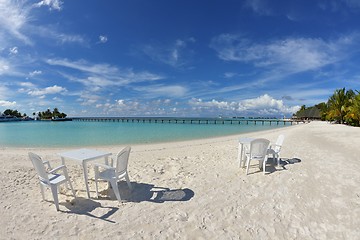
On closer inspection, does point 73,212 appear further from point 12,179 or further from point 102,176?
point 12,179

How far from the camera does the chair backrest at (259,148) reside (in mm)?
5250

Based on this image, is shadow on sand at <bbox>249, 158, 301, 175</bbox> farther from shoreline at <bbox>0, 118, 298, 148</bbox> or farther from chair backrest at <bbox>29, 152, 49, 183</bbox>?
shoreline at <bbox>0, 118, 298, 148</bbox>

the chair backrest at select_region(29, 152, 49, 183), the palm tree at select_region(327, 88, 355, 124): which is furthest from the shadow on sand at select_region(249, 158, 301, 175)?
the palm tree at select_region(327, 88, 355, 124)

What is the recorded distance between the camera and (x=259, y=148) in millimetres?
5340

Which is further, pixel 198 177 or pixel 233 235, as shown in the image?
pixel 198 177

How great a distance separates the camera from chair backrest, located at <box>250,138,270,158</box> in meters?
5.25

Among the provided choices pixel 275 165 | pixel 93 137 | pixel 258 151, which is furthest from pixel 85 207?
pixel 93 137

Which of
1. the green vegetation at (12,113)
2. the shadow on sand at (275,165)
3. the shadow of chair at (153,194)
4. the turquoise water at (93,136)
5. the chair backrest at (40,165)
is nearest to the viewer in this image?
the chair backrest at (40,165)

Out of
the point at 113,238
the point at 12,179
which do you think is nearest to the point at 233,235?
the point at 113,238

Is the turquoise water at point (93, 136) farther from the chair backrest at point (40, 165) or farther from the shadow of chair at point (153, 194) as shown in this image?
the chair backrest at point (40, 165)

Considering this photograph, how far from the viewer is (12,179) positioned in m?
5.10

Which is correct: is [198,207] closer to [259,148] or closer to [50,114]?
[259,148]

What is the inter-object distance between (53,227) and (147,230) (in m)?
1.38

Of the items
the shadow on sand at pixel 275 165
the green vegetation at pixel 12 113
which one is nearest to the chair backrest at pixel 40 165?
the shadow on sand at pixel 275 165
